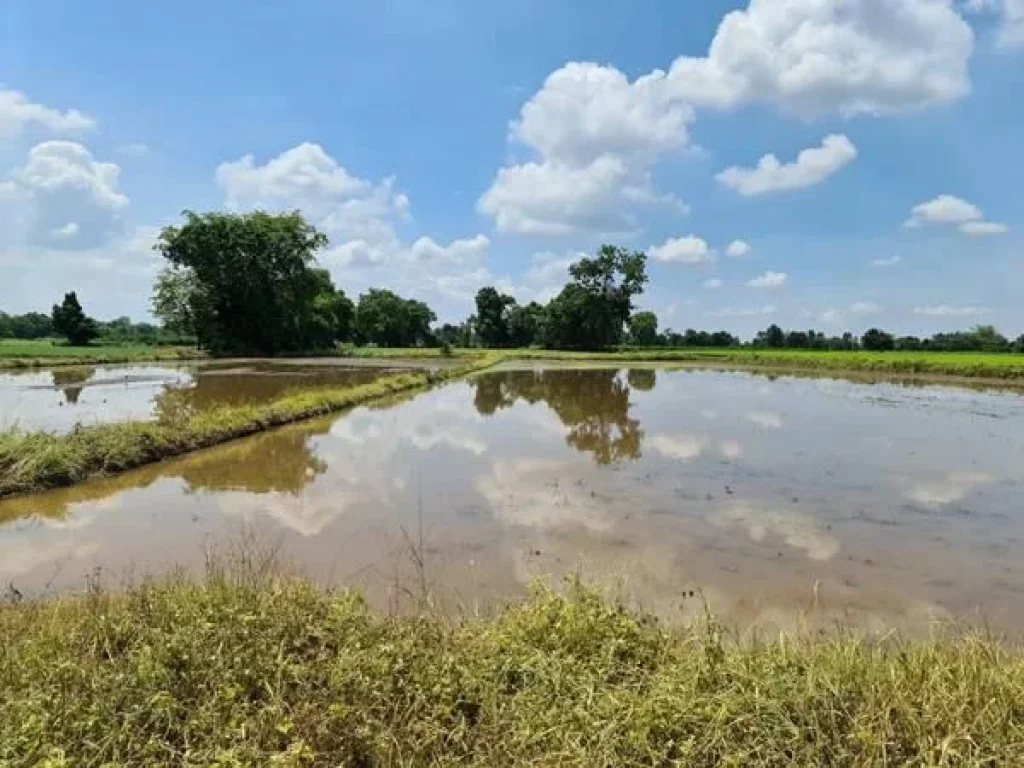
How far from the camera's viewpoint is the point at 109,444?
411 inches

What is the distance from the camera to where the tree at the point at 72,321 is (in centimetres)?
6025

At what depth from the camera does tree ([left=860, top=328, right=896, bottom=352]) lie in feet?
219

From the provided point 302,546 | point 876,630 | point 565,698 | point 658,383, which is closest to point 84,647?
point 565,698

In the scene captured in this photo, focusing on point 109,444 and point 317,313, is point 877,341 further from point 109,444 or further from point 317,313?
point 109,444

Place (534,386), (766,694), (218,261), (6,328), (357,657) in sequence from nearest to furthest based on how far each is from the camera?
(766,694) < (357,657) < (534,386) < (218,261) < (6,328)

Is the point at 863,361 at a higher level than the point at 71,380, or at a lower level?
higher

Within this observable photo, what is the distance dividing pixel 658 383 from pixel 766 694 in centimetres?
2659

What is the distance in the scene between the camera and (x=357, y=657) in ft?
11.4

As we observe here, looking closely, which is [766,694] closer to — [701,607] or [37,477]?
[701,607]

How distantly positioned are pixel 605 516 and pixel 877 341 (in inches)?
2754

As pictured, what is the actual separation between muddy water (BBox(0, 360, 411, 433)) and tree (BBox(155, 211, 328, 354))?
51.7 feet

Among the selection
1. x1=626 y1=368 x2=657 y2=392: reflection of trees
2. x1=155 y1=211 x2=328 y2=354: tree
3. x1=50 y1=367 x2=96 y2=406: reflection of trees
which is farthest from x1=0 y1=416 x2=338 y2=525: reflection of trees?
x1=155 y1=211 x2=328 y2=354: tree

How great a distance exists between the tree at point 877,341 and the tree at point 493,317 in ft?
127

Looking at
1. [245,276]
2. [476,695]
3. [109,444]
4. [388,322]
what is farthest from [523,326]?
[476,695]
